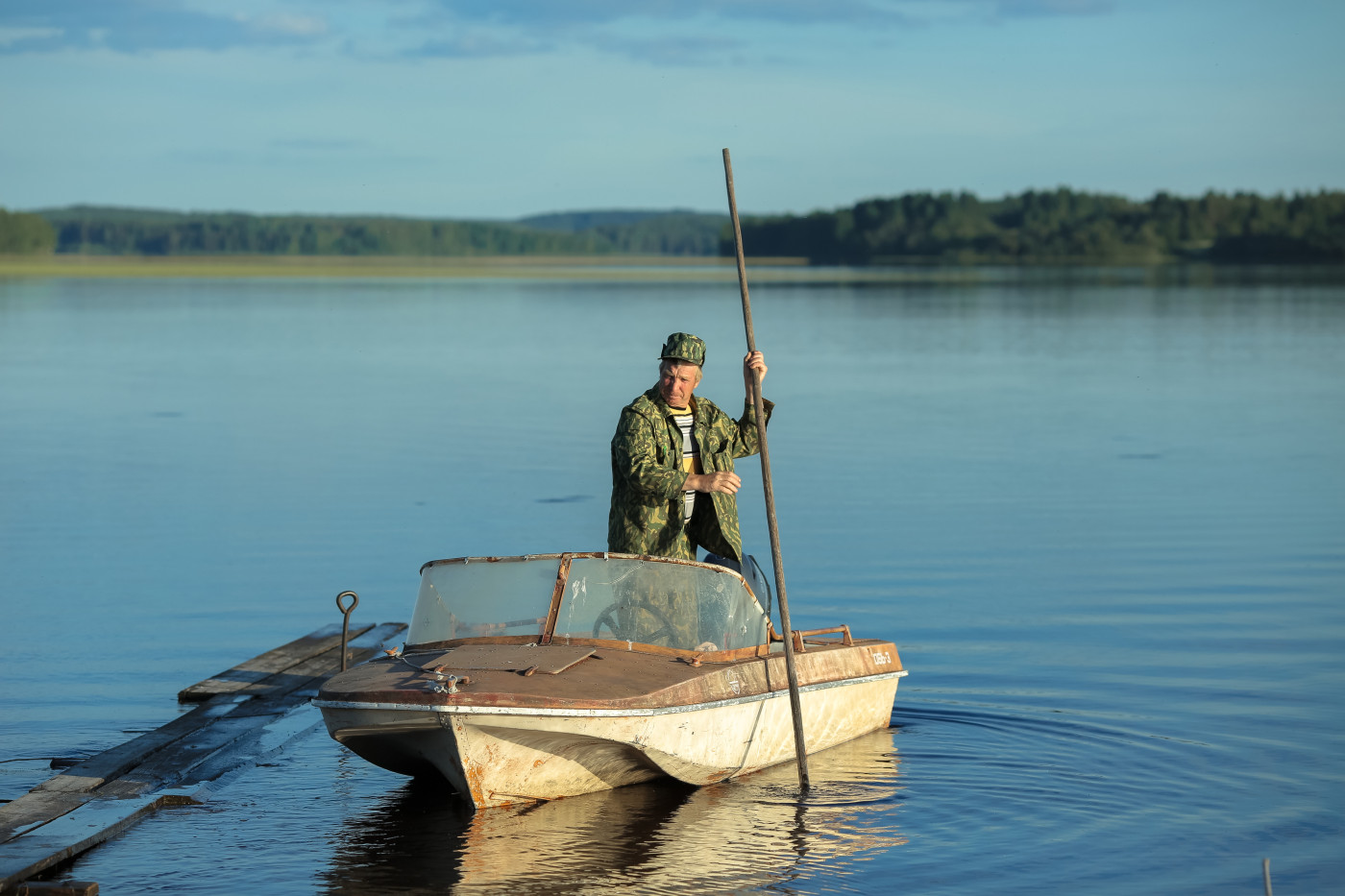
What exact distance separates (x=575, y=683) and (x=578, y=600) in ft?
2.60

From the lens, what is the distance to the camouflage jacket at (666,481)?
30.4 feet

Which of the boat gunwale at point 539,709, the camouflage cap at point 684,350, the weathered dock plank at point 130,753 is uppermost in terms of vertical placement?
the camouflage cap at point 684,350

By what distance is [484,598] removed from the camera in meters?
9.09

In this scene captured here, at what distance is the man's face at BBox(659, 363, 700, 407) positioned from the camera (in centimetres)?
945

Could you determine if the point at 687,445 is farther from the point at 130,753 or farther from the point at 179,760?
the point at 130,753

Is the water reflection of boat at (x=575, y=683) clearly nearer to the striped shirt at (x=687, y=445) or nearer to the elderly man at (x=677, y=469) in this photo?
the elderly man at (x=677, y=469)

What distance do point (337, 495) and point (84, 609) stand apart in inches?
271

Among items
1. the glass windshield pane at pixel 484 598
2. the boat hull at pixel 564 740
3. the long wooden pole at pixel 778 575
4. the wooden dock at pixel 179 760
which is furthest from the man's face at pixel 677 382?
the wooden dock at pixel 179 760

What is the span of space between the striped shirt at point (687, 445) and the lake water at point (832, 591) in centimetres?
183

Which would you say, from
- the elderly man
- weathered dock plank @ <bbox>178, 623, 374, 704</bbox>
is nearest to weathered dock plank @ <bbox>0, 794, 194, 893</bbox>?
weathered dock plank @ <bbox>178, 623, 374, 704</bbox>

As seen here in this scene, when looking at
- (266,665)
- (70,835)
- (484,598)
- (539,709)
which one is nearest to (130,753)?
(70,835)

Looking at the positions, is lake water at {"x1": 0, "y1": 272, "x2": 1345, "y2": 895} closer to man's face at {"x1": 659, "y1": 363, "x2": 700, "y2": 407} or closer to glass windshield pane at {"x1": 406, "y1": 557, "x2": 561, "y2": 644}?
glass windshield pane at {"x1": 406, "y1": 557, "x2": 561, "y2": 644}

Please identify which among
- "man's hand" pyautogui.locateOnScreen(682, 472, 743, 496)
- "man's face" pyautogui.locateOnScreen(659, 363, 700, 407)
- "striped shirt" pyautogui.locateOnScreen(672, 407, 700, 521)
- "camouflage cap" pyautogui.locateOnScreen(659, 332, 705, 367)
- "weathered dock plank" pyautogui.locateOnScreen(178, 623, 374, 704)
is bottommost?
"weathered dock plank" pyautogui.locateOnScreen(178, 623, 374, 704)

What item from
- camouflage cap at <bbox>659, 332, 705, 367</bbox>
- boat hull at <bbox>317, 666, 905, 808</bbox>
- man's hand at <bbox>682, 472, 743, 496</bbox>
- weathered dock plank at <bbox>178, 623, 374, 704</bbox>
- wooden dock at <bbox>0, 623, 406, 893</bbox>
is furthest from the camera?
weathered dock plank at <bbox>178, 623, 374, 704</bbox>
